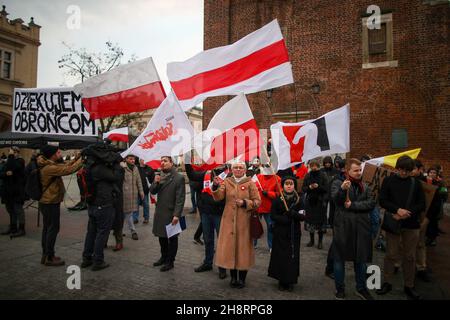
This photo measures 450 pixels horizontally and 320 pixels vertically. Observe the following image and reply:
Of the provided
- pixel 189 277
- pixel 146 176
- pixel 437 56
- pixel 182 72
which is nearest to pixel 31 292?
pixel 189 277

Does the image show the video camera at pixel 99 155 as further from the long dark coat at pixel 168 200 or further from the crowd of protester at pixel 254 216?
the long dark coat at pixel 168 200

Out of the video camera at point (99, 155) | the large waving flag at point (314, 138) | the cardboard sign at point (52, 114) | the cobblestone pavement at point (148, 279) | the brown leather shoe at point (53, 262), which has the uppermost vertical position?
the cardboard sign at point (52, 114)

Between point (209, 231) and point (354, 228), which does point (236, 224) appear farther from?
point (354, 228)

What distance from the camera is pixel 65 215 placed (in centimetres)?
969

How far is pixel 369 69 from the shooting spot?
13828mm

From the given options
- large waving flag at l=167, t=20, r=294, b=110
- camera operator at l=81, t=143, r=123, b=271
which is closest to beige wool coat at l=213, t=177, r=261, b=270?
large waving flag at l=167, t=20, r=294, b=110

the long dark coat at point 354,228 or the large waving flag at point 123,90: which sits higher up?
the large waving flag at point 123,90

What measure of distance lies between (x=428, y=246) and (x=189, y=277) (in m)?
5.35

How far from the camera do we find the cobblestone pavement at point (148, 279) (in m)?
4.02

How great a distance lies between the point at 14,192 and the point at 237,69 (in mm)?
5973

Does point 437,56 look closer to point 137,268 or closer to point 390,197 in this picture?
point 390,197

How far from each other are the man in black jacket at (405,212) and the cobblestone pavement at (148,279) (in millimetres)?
283

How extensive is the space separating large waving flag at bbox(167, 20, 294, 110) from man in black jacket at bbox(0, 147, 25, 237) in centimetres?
483

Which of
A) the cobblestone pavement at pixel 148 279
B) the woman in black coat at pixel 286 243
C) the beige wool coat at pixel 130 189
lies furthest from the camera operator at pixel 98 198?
the woman in black coat at pixel 286 243
